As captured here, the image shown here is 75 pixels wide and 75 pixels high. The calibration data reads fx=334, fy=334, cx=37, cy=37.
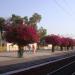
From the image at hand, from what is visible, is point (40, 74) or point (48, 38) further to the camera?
point (48, 38)

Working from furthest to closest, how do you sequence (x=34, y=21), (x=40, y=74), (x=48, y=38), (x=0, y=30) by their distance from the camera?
A: (x=34, y=21) → (x=0, y=30) → (x=48, y=38) → (x=40, y=74)

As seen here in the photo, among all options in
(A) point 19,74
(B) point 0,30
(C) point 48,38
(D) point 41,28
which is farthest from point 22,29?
(D) point 41,28

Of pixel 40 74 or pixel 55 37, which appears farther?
pixel 55 37

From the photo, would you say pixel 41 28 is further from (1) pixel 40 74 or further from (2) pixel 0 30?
(1) pixel 40 74

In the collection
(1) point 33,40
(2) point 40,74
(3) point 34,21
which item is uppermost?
(3) point 34,21

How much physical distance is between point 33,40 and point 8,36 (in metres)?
3.65

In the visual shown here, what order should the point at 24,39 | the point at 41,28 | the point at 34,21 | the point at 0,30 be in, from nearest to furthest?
the point at 24,39, the point at 0,30, the point at 34,21, the point at 41,28

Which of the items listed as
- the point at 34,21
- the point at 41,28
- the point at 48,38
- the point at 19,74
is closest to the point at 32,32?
the point at 19,74

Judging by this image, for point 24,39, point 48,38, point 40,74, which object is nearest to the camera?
point 40,74

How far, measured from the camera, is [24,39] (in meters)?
47.2

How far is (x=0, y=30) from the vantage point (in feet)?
426

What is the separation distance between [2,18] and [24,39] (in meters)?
85.4

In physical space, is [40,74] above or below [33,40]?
below

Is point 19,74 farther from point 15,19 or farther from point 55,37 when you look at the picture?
point 15,19
